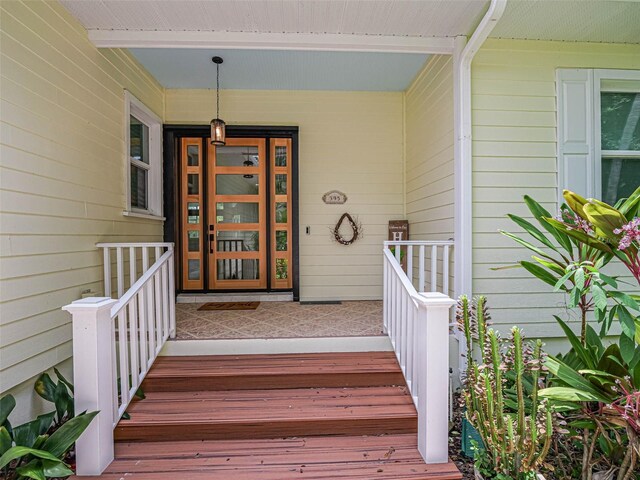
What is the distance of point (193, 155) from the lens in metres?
4.53

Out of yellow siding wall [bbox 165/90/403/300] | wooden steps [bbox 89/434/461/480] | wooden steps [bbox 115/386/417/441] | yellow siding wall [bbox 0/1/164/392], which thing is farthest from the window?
wooden steps [bbox 89/434/461/480]

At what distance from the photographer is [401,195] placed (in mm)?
4543

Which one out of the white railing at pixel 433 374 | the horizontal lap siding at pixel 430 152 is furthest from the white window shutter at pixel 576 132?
the white railing at pixel 433 374

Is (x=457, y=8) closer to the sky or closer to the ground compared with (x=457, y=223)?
closer to the sky

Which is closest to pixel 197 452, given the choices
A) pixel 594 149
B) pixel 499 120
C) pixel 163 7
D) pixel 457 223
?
pixel 457 223

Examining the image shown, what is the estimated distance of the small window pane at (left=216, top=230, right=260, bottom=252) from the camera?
4.59 metres

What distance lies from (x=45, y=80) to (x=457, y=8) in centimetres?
303

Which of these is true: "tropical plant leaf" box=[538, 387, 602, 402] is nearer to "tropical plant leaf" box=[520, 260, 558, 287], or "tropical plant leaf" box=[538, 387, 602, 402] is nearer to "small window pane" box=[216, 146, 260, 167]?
"tropical plant leaf" box=[520, 260, 558, 287]

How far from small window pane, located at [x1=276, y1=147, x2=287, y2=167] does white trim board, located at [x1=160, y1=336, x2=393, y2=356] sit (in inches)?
100.0

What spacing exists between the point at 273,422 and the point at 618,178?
354 cm

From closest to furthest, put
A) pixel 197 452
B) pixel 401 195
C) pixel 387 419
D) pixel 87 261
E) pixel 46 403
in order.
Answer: pixel 197 452 → pixel 387 419 → pixel 46 403 → pixel 87 261 → pixel 401 195

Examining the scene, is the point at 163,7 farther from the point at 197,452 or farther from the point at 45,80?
the point at 197,452

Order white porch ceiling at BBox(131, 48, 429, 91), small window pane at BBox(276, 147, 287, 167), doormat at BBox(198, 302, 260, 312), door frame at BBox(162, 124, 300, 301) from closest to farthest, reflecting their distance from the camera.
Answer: white porch ceiling at BBox(131, 48, 429, 91), doormat at BBox(198, 302, 260, 312), door frame at BBox(162, 124, 300, 301), small window pane at BBox(276, 147, 287, 167)

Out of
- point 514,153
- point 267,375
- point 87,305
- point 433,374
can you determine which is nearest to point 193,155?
point 87,305
